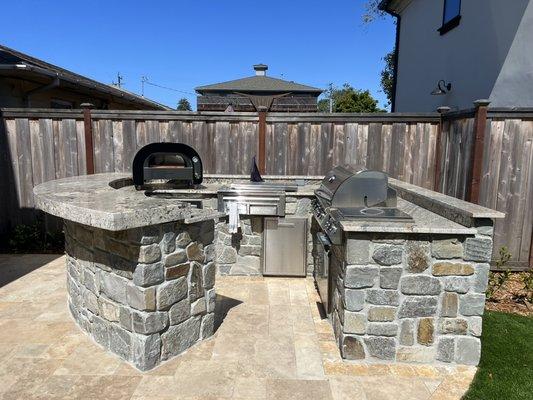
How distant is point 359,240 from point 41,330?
9.34 feet

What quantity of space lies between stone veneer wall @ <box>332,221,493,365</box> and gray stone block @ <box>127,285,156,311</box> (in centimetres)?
142

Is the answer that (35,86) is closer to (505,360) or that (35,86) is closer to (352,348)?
(352,348)

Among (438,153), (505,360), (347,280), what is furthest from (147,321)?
(438,153)

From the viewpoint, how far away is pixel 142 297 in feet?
8.93

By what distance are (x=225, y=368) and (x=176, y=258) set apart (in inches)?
35.3

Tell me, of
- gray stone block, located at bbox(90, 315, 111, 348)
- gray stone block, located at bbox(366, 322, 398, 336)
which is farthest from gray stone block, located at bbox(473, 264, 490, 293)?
gray stone block, located at bbox(90, 315, 111, 348)

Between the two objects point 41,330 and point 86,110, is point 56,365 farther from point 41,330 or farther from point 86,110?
point 86,110

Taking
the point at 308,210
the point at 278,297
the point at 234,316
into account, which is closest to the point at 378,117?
the point at 308,210

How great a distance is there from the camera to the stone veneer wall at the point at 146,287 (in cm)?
273

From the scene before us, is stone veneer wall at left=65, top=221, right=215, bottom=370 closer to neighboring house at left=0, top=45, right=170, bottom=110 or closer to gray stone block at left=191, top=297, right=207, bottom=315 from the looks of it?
gray stone block at left=191, top=297, right=207, bottom=315

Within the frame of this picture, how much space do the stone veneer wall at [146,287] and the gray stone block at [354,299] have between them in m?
1.11

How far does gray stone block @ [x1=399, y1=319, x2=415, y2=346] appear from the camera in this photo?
9.80 feet

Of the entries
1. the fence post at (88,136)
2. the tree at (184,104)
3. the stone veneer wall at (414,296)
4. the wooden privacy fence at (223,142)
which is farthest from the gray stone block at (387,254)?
the tree at (184,104)

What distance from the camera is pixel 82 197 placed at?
3.08 m
